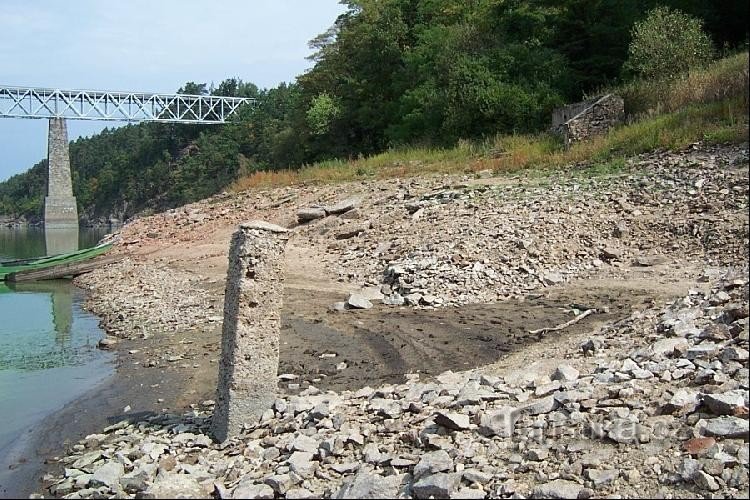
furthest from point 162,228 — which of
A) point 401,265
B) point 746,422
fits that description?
point 746,422

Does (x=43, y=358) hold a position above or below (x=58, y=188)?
below

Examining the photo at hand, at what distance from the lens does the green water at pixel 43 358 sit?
352 inches

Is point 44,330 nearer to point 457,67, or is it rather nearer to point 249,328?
point 249,328

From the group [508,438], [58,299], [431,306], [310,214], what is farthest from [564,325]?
[58,299]

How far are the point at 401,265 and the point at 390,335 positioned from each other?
12.2 ft

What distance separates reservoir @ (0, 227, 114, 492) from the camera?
8.58m

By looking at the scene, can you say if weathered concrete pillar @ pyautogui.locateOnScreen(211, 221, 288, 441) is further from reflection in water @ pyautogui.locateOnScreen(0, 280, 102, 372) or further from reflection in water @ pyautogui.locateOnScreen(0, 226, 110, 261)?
reflection in water @ pyautogui.locateOnScreen(0, 226, 110, 261)

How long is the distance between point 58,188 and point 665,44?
226 feet

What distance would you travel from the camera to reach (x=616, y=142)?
17297 millimetres

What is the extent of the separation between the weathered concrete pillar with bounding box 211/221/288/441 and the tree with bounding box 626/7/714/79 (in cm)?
872

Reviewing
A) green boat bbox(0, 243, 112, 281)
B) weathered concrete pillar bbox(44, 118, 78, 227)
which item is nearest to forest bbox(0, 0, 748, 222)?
green boat bbox(0, 243, 112, 281)

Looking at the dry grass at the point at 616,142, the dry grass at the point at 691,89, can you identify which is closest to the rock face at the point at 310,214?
the dry grass at the point at 616,142

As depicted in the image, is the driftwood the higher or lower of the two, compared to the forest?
lower

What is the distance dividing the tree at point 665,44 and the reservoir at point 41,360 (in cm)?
1103
